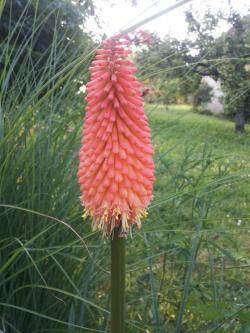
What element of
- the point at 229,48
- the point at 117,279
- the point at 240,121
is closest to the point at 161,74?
the point at 117,279

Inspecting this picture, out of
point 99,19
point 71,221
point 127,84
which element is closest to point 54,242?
point 71,221

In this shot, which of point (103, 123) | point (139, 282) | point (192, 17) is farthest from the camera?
point (192, 17)

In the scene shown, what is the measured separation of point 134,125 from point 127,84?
11 cm

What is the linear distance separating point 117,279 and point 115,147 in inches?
13.2

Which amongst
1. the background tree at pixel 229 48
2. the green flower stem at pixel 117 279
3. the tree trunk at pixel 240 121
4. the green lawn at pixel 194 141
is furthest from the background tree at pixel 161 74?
the tree trunk at pixel 240 121

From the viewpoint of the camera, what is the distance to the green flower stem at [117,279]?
103cm

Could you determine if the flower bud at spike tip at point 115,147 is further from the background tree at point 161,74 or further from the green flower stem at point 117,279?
the background tree at point 161,74

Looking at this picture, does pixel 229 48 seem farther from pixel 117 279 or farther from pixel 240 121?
pixel 117 279

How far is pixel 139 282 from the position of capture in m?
1.88

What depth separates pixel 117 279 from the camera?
1.05 meters

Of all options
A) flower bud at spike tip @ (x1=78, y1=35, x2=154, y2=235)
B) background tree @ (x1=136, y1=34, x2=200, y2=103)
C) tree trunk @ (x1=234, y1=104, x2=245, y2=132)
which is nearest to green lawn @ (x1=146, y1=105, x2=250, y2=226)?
background tree @ (x1=136, y1=34, x2=200, y2=103)

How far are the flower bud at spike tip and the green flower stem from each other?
0.04 metres

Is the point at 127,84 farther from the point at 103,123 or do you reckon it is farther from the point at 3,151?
the point at 3,151

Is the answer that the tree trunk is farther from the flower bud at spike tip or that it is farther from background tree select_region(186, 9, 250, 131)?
the flower bud at spike tip
